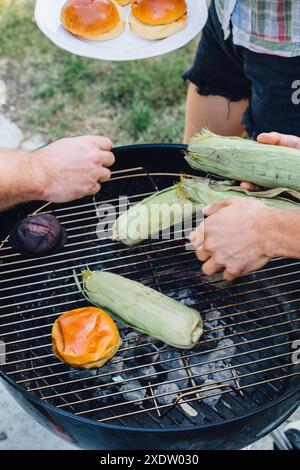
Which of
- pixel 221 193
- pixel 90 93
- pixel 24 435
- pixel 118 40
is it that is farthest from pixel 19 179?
pixel 90 93

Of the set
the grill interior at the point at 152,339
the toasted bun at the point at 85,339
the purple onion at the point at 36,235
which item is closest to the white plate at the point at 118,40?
the grill interior at the point at 152,339

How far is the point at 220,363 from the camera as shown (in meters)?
2.56

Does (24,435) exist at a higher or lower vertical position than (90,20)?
lower

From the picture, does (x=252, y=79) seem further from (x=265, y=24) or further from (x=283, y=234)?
(x=283, y=234)

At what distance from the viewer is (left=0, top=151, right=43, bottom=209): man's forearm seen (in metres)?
2.44

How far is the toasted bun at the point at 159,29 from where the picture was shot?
2.91m

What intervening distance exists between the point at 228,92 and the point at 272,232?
143 centimetres

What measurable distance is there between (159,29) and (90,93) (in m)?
1.83

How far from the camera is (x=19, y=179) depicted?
8.03 ft

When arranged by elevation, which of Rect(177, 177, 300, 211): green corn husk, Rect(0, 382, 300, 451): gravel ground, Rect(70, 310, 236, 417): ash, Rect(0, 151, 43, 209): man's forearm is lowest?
Rect(0, 382, 300, 451): gravel ground

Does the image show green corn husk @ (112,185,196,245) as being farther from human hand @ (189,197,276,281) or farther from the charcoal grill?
human hand @ (189,197,276,281)

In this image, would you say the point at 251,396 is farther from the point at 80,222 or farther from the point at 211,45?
the point at 211,45

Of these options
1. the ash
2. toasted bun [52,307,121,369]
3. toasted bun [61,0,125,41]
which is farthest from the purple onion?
toasted bun [61,0,125,41]

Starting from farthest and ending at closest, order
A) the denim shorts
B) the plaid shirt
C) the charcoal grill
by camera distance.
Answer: the denim shorts
the plaid shirt
the charcoal grill
